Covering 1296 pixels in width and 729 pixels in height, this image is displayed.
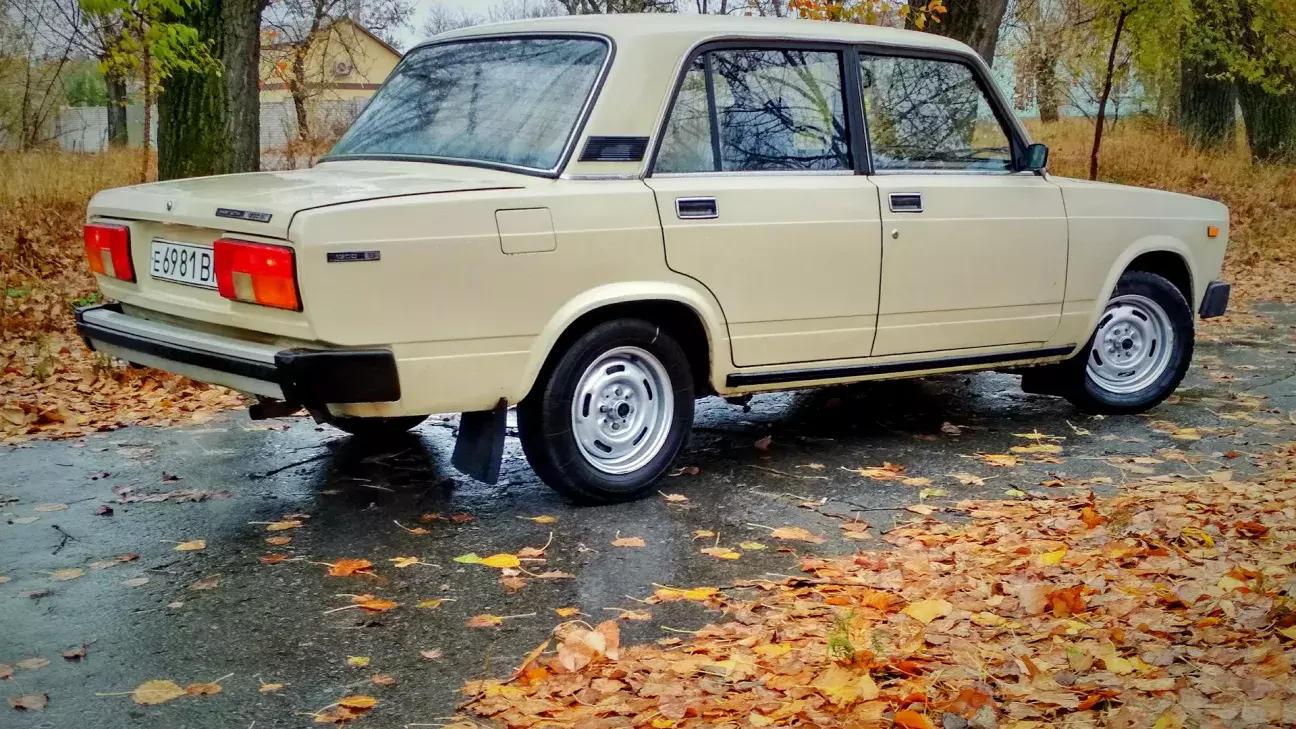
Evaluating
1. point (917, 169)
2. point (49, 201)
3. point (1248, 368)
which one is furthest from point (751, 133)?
point (49, 201)

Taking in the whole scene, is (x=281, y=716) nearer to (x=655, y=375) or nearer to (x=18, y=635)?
(x=18, y=635)

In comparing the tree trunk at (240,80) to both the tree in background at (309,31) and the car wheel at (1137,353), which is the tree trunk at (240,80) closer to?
the car wheel at (1137,353)

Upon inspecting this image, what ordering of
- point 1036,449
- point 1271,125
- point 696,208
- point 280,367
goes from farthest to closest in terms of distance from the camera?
point 1271,125 < point 1036,449 < point 696,208 < point 280,367

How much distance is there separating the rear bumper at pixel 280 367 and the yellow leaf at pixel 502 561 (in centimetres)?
64

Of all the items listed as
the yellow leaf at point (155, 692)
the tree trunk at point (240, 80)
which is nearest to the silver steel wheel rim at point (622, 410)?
the yellow leaf at point (155, 692)

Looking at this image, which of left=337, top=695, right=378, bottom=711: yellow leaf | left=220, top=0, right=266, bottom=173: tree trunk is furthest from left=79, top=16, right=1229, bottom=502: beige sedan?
left=220, top=0, right=266, bottom=173: tree trunk

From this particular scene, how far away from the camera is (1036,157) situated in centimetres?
615

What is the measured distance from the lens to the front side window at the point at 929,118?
571 centimetres

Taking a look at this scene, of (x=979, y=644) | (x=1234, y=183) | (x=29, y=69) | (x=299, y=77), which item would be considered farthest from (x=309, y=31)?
(x=979, y=644)

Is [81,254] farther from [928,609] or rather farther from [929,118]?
[928,609]

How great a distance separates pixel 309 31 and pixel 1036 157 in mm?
35267

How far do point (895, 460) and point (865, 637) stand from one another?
2418 mm

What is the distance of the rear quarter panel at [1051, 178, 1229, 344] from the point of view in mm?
6266

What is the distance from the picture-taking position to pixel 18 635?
3.73m
